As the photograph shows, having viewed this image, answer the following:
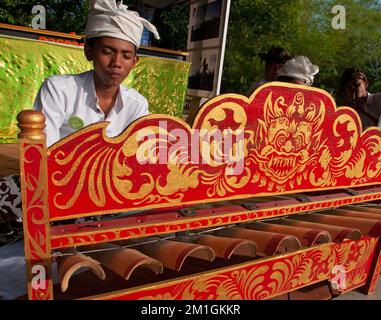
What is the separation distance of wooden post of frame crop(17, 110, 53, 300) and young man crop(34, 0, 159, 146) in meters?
0.51

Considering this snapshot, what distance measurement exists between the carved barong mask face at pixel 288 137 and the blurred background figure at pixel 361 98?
4.51 ft

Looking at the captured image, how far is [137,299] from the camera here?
153cm

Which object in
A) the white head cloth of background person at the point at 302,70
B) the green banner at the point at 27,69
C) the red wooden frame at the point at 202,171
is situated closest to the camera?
the red wooden frame at the point at 202,171

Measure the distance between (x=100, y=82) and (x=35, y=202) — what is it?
32.6 inches

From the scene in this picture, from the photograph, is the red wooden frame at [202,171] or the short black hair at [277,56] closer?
the red wooden frame at [202,171]

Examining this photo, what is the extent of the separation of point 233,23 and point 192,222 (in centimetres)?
1831

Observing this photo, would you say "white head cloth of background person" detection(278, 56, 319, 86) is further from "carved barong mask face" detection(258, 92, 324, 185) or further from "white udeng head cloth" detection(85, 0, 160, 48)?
"white udeng head cloth" detection(85, 0, 160, 48)

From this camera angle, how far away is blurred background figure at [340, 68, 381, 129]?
3188 millimetres

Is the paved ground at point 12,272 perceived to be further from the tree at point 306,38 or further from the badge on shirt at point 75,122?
the tree at point 306,38

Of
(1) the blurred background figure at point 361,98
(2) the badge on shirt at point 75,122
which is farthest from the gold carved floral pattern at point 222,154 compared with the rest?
(1) the blurred background figure at point 361,98

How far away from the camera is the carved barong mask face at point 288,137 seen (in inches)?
71.8

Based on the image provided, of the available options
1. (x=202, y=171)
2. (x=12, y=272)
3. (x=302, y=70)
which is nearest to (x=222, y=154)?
(x=202, y=171)

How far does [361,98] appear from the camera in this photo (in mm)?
3301

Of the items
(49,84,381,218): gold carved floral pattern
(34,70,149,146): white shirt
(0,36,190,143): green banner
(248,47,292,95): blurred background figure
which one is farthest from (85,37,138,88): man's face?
(0,36,190,143): green banner
